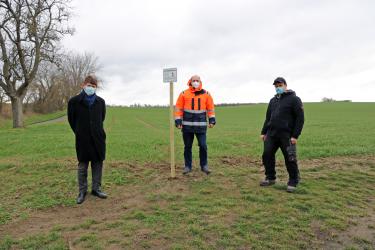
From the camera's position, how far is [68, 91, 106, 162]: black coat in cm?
545

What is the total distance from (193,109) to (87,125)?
227cm

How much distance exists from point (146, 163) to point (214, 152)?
2692 millimetres

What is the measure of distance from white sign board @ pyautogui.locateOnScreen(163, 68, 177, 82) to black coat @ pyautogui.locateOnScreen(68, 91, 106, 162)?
1447mm

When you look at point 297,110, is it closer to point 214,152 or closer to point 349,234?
point 349,234

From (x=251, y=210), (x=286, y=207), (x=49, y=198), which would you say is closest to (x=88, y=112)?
(x=49, y=198)

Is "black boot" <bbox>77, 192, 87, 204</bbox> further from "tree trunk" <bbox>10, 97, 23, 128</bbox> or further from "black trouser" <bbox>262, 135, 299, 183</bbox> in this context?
"tree trunk" <bbox>10, 97, 23, 128</bbox>

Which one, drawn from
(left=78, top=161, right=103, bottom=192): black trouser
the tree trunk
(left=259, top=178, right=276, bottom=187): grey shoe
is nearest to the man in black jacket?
(left=259, top=178, right=276, bottom=187): grey shoe

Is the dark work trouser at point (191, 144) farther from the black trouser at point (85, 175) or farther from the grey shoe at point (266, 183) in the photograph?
the black trouser at point (85, 175)

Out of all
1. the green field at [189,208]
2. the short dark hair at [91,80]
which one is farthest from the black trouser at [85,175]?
the short dark hair at [91,80]

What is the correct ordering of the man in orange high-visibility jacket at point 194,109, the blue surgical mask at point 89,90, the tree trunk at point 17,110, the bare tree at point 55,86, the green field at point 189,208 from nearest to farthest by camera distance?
the green field at point 189,208 < the blue surgical mask at point 89,90 < the man in orange high-visibility jacket at point 194,109 < the tree trunk at point 17,110 < the bare tree at point 55,86

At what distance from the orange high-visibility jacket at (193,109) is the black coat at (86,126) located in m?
1.79

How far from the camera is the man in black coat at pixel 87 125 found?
5.45 m

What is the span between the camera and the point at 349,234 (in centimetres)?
418

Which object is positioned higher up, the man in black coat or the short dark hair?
the short dark hair
